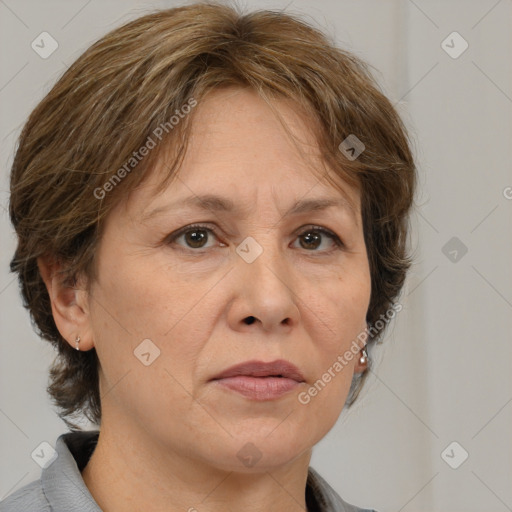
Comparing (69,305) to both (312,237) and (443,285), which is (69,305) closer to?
(312,237)

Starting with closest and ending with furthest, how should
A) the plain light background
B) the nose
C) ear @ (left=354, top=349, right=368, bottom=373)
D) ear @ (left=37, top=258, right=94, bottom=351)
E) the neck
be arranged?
the nose < the neck < ear @ (left=37, top=258, right=94, bottom=351) < ear @ (left=354, top=349, right=368, bottom=373) < the plain light background

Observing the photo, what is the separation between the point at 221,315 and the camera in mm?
1834

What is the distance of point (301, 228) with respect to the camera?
1946mm

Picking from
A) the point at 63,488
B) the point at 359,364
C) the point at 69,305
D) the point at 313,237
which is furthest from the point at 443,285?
the point at 63,488

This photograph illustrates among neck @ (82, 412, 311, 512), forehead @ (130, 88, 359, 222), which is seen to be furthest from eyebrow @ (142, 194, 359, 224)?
neck @ (82, 412, 311, 512)

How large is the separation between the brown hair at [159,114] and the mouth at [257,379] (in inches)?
13.5

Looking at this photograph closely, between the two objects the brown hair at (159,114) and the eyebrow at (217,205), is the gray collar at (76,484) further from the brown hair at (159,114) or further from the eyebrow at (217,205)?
the eyebrow at (217,205)

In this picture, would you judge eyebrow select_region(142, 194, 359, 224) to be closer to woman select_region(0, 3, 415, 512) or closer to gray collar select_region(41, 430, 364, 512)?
woman select_region(0, 3, 415, 512)

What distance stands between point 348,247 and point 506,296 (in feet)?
3.93

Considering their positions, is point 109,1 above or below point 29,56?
above

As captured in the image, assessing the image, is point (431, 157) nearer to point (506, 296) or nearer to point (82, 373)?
point (506, 296)

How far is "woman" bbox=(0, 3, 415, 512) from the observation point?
6.06 ft

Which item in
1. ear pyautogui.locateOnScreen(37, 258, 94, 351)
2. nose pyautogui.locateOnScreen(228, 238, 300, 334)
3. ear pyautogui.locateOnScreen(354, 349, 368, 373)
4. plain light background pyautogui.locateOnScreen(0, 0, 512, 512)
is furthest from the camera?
plain light background pyautogui.locateOnScreen(0, 0, 512, 512)

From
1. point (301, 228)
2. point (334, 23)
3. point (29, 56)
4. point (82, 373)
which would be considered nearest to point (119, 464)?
point (82, 373)
